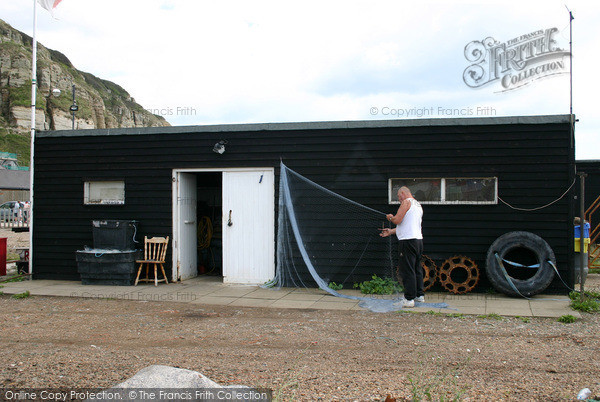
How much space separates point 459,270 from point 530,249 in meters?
1.15

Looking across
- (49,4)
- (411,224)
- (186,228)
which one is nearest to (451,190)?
(411,224)

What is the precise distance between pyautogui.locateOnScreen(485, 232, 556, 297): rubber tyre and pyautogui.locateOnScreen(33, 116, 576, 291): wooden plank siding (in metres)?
0.38

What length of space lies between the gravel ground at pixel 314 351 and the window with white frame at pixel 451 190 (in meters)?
2.53

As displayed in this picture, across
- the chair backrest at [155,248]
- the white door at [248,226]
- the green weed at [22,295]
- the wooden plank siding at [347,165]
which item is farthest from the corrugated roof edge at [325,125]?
the green weed at [22,295]

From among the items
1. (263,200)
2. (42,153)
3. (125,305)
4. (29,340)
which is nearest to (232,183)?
(263,200)

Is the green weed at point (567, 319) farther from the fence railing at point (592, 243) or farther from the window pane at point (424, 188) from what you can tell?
the fence railing at point (592, 243)

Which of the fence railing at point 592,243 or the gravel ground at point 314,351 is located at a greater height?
the fence railing at point 592,243

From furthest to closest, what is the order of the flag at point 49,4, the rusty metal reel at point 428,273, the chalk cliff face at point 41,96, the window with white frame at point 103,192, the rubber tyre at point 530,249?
1. the chalk cliff face at point 41,96
2. the flag at point 49,4
3. the window with white frame at point 103,192
4. the rusty metal reel at point 428,273
5. the rubber tyre at point 530,249

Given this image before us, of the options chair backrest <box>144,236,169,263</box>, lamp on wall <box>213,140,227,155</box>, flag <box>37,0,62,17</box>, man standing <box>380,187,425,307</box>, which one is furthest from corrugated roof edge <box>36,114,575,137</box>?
flag <box>37,0,62,17</box>

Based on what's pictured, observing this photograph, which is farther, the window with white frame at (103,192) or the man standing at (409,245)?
the window with white frame at (103,192)

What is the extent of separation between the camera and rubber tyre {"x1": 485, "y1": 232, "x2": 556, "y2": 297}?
7.93m

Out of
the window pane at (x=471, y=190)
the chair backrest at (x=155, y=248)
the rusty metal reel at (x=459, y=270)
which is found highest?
the window pane at (x=471, y=190)

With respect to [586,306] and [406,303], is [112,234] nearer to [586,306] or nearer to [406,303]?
[406,303]

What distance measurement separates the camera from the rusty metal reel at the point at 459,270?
8406mm
